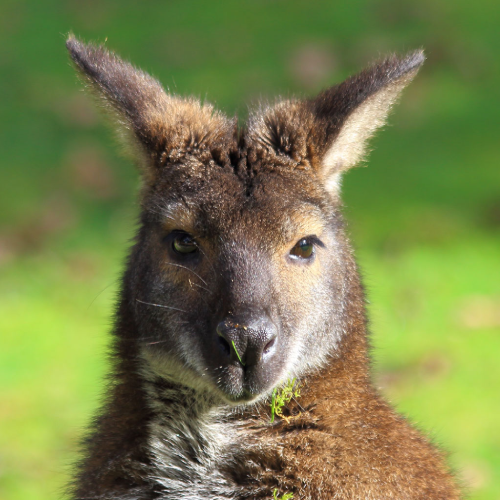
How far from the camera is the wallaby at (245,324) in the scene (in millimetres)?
3867

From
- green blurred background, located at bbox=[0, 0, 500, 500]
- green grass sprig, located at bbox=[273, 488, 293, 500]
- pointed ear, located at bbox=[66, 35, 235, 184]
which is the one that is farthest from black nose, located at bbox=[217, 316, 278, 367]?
green blurred background, located at bbox=[0, 0, 500, 500]

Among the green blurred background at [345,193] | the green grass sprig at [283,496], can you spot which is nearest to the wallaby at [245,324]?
the green grass sprig at [283,496]

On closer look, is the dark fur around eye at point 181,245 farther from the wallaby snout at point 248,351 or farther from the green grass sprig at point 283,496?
the green grass sprig at point 283,496

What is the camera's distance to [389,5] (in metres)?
14.5

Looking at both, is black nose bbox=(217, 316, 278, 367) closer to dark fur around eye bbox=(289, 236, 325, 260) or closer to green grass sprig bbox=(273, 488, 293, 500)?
dark fur around eye bbox=(289, 236, 325, 260)

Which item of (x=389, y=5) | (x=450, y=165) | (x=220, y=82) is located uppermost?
(x=389, y=5)

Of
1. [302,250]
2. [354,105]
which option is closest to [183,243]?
[302,250]

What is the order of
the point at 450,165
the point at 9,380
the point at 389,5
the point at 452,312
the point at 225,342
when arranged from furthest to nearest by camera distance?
the point at 389,5 → the point at 450,165 → the point at 452,312 → the point at 9,380 → the point at 225,342

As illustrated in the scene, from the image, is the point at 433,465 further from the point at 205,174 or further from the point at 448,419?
the point at 448,419

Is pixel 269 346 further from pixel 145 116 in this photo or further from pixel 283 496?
pixel 145 116

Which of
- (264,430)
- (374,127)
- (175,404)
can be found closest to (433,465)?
(264,430)

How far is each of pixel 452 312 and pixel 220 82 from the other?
18.2ft

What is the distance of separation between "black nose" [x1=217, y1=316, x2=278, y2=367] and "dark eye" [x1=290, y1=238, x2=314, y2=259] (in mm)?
469

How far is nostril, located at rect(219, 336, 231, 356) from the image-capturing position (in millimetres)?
3709
